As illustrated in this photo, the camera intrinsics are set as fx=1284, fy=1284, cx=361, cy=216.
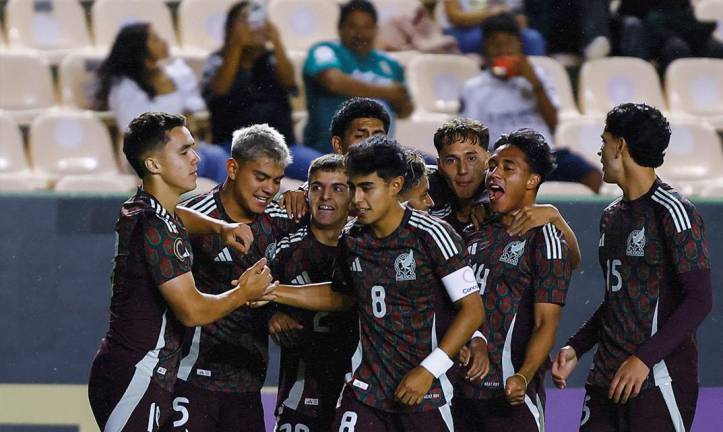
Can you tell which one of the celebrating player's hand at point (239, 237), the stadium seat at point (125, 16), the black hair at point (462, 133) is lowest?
the celebrating player's hand at point (239, 237)

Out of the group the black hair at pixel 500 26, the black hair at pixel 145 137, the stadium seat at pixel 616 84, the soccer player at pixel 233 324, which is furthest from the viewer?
the stadium seat at pixel 616 84

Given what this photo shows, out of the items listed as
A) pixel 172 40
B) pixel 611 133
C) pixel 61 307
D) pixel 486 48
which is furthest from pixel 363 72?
pixel 611 133

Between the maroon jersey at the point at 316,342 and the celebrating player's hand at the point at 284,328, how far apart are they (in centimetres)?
10

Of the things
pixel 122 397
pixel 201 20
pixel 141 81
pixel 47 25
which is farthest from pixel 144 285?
pixel 47 25

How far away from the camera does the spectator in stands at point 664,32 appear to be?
30.2 feet

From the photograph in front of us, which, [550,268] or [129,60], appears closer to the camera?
[550,268]

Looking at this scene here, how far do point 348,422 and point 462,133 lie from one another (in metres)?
1.40

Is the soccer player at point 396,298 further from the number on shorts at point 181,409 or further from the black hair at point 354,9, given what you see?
the black hair at point 354,9

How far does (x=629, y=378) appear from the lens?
4.82 meters

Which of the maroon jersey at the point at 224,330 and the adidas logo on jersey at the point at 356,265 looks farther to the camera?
the maroon jersey at the point at 224,330

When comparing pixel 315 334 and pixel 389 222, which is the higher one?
pixel 389 222

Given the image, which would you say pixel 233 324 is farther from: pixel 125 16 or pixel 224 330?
pixel 125 16

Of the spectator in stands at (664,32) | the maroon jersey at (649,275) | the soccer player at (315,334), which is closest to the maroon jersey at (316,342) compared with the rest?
the soccer player at (315,334)

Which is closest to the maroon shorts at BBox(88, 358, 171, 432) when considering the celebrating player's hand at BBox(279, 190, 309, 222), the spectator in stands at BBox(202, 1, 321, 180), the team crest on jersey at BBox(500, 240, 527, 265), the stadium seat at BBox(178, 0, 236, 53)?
the celebrating player's hand at BBox(279, 190, 309, 222)
